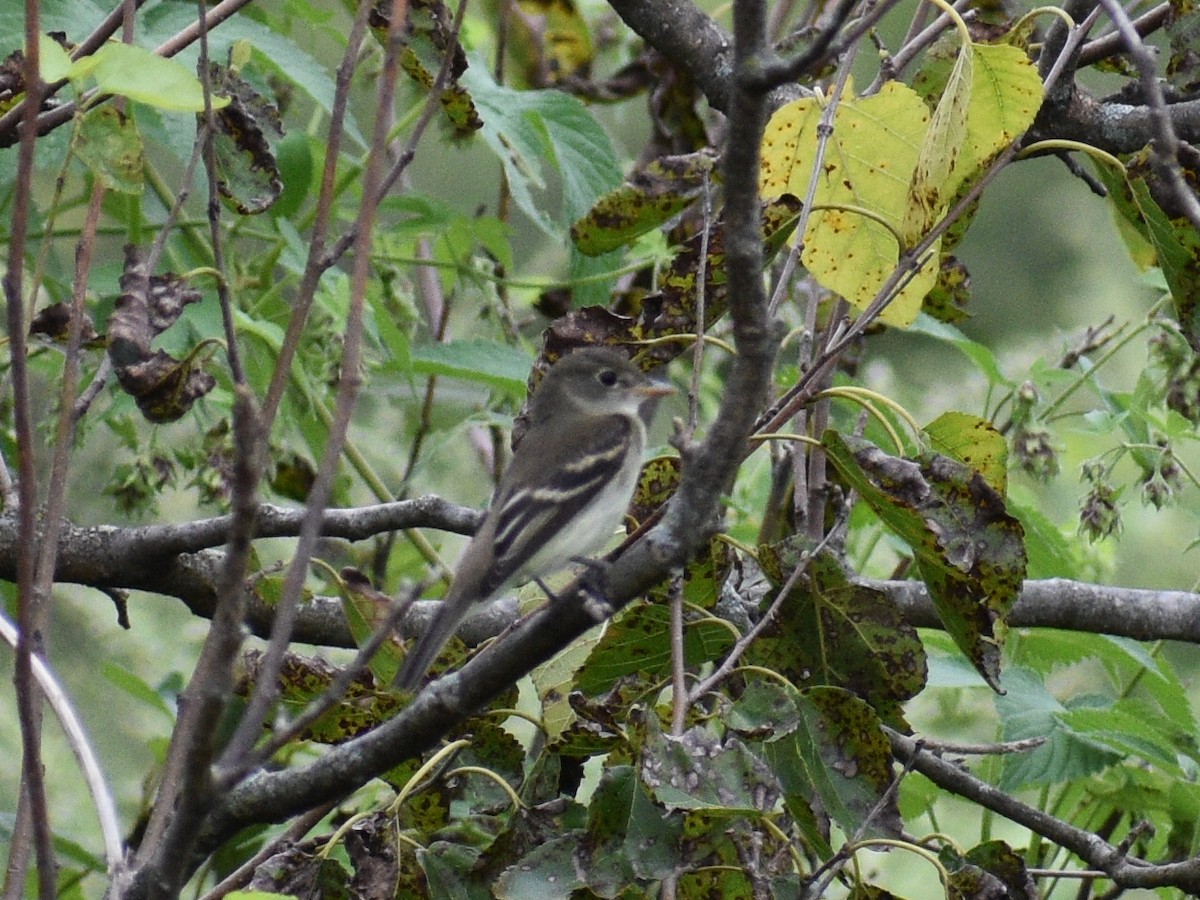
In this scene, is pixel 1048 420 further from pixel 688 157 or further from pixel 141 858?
pixel 141 858

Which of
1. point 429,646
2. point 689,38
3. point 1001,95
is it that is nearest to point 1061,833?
point 429,646

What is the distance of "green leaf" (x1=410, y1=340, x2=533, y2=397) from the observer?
3.61 m

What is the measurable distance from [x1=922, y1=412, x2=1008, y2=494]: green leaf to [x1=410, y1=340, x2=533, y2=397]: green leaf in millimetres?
1328

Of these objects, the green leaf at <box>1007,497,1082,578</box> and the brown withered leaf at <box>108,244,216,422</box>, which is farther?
the green leaf at <box>1007,497,1082,578</box>

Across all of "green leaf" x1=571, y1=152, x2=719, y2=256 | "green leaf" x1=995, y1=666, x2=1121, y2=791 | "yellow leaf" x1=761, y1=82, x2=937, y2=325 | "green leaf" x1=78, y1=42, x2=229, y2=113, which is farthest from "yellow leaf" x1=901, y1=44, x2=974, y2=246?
"green leaf" x1=995, y1=666, x2=1121, y2=791

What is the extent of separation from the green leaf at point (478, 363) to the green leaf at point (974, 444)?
1328mm

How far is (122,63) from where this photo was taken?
1720mm

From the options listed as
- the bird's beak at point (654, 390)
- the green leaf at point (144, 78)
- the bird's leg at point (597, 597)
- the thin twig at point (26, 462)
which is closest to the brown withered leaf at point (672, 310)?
the bird's beak at point (654, 390)

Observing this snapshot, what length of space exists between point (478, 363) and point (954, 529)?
163cm

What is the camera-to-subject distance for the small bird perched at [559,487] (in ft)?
8.87

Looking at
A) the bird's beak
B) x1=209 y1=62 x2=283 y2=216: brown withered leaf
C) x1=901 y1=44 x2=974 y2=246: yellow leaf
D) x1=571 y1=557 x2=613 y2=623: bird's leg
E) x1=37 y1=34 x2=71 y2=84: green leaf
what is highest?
x1=209 y1=62 x2=283 y2=216: brown withered leaf

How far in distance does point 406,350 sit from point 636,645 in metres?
1.25

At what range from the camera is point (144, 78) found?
1696mm

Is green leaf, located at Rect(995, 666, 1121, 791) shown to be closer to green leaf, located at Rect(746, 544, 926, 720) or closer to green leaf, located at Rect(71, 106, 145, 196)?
green leaf, located at Rect(746, 544, 926, 720)
